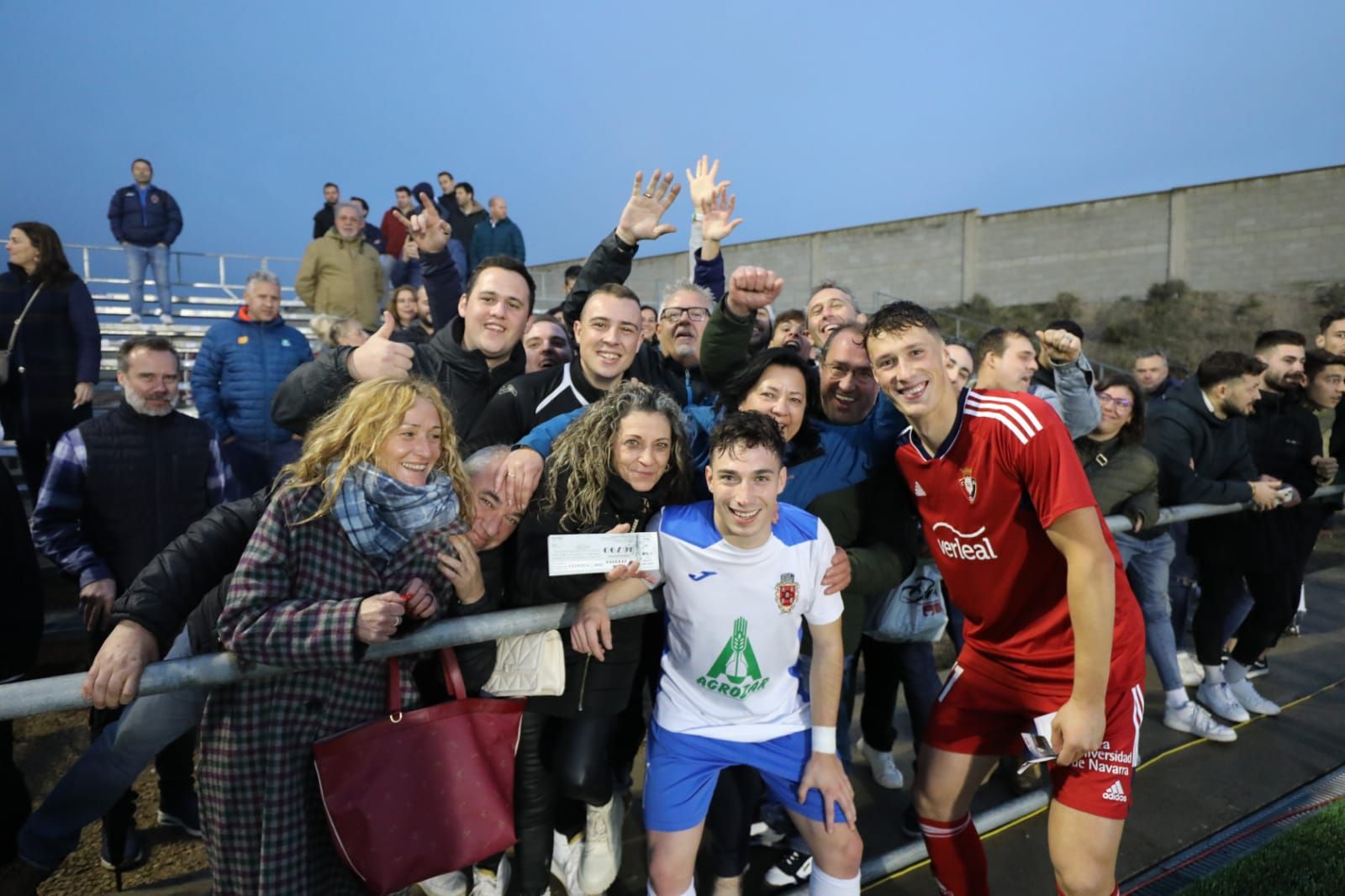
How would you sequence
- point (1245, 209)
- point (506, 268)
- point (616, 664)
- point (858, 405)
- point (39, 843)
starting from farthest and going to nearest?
point (1245, 209) < point (506, 268) < point (858, 405) < point (616, 664) < point (39, 843)

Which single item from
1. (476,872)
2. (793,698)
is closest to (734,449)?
(793,698)

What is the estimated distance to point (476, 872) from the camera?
264cm

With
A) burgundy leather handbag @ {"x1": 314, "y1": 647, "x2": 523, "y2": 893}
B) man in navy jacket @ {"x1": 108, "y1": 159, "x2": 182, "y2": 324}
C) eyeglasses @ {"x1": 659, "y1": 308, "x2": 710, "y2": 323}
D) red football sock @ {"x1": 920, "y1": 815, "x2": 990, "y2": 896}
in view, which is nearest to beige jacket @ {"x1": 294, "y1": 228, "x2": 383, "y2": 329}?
man in navy jacket @ {"x1": 108, "y1": 159, "x2": 182, "y2": 324}

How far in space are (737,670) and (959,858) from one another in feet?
3.51

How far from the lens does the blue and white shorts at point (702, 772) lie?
7.43 feet

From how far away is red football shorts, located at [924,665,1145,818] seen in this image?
2.19 metres

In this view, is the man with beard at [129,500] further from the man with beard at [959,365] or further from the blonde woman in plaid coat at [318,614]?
the man with beard at [959,365]

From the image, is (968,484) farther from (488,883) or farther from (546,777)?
(488,883)

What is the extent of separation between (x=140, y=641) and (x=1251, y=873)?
403 cm

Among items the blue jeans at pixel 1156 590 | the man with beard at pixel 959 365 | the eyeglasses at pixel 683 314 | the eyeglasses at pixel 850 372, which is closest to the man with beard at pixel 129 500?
the eyeglasses at pixel 683 314

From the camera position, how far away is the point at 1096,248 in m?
22.1

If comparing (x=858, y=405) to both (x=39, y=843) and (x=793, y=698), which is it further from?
(x=39, y=843)

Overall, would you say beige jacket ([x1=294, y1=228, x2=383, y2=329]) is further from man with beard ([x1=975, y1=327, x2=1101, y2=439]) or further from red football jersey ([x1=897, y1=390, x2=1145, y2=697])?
red football jersey ([x1=897, y1=390, x2=1145, y2=697])

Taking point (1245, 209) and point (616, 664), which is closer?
point (616, 664)
